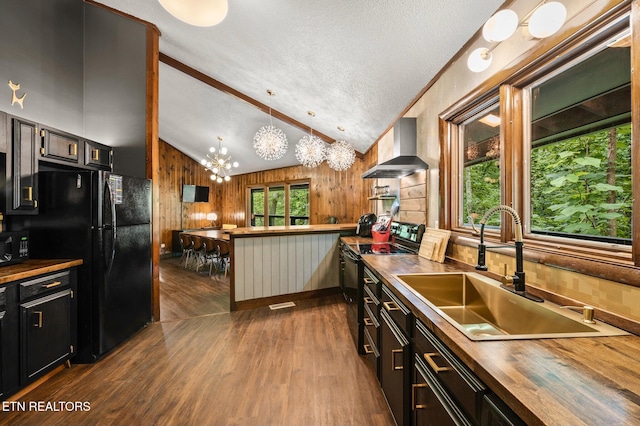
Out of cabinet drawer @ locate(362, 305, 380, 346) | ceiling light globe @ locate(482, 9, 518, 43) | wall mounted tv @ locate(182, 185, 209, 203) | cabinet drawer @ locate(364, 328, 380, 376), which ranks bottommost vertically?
cabinet drawer @ locate(364, 328, 380, 376)

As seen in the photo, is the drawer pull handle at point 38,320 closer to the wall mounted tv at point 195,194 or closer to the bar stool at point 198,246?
the bar stool at point 198,246

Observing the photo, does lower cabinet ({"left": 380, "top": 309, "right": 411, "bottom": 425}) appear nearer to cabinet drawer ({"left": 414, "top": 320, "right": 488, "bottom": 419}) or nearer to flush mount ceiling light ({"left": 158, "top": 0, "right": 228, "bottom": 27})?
cabinet drawer ({"left": 414, "top": 320, "right": 488, "bottom": 419})

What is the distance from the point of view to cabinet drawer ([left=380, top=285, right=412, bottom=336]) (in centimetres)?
132

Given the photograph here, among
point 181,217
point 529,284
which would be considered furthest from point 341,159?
point 181,217

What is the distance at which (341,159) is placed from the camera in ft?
13.2

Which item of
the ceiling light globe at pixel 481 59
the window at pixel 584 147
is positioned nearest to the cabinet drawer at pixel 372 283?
the window at pixel 584 147

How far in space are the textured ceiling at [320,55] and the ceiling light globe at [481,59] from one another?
0.34 m

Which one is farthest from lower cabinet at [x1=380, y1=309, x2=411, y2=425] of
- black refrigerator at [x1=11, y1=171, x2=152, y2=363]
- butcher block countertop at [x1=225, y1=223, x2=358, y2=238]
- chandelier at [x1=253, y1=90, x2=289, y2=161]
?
chandelier at [x1=253, y1=90, x2=289, y2=161]

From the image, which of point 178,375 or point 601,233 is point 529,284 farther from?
point 178,375

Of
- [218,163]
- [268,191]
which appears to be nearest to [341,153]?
[218,163]

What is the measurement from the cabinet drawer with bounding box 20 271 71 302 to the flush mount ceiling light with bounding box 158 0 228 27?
229 centimetres

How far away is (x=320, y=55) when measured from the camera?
2848mm

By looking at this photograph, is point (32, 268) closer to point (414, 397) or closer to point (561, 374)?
point (414, 397)

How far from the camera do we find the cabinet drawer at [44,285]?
1928 mm
